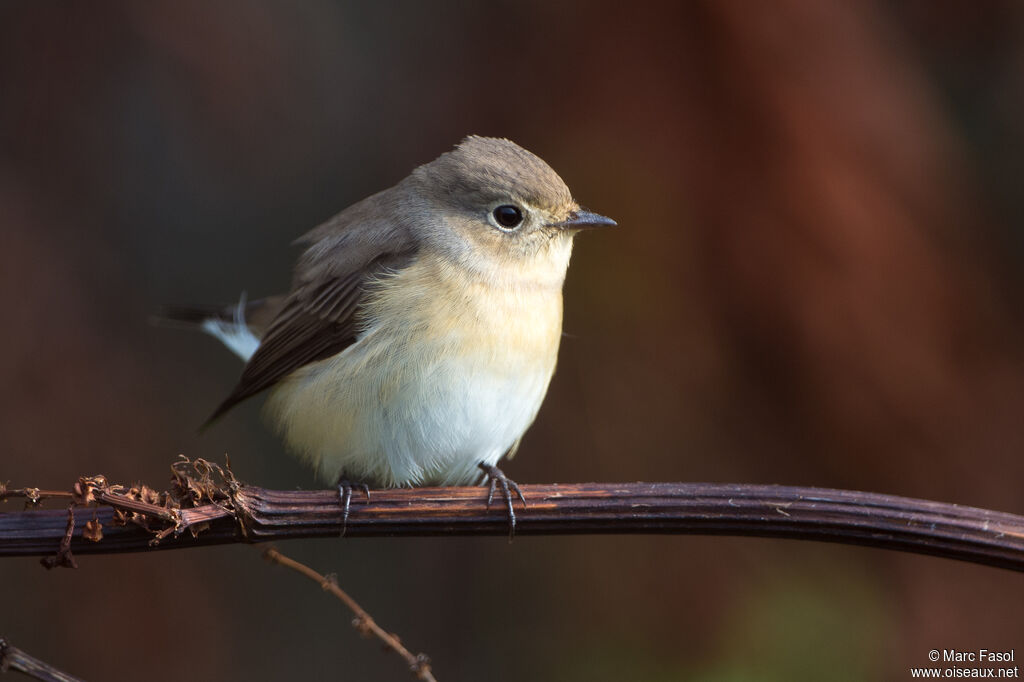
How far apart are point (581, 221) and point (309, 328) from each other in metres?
1.19

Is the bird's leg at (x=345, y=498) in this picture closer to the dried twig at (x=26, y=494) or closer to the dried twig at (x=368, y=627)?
the dried twig at (x=368, y=627)

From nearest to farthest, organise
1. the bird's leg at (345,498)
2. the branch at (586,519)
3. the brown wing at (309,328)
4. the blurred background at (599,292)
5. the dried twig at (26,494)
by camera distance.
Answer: the dried twig at (26,494) → the branch at (586,519) → the bird's leg at (345,498) → the brown wing at (309,328) → the blurred background at (599,292)

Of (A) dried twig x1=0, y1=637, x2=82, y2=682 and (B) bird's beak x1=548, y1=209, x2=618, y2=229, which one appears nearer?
(A) dried twig x1=0, y1=637, x2=82, y2=682

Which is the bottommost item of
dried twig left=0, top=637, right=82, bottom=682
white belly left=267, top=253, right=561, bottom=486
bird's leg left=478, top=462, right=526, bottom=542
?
dried twig left=0, top=637, right=82, bottom=682

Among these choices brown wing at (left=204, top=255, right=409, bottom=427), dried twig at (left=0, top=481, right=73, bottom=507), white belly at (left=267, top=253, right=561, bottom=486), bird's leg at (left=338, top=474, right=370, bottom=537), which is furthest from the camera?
brown wing at (left=204, top=255, right=409, bottom=427)

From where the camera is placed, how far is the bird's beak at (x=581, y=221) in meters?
3.52

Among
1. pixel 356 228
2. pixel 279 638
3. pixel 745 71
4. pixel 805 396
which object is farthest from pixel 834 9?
pixel 279 638

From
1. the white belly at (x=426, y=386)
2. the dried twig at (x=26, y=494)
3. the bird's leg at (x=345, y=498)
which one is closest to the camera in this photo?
the dried twig at (x=26, y=494)

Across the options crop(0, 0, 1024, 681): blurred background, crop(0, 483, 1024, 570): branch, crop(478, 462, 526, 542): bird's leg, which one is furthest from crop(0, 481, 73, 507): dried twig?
crop(0, 0, 1024, 681): blurred background

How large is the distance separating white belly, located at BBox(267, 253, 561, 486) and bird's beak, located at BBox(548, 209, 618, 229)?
0.28 metres

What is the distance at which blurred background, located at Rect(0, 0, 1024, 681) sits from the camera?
4105mm

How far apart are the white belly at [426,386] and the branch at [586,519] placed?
0.70m

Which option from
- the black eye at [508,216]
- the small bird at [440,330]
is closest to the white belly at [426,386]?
the small bird at [440,330]

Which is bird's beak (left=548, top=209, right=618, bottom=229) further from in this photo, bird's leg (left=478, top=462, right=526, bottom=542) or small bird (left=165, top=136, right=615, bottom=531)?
bird's leg (left=478, top=462, right=526, bottom=542)
